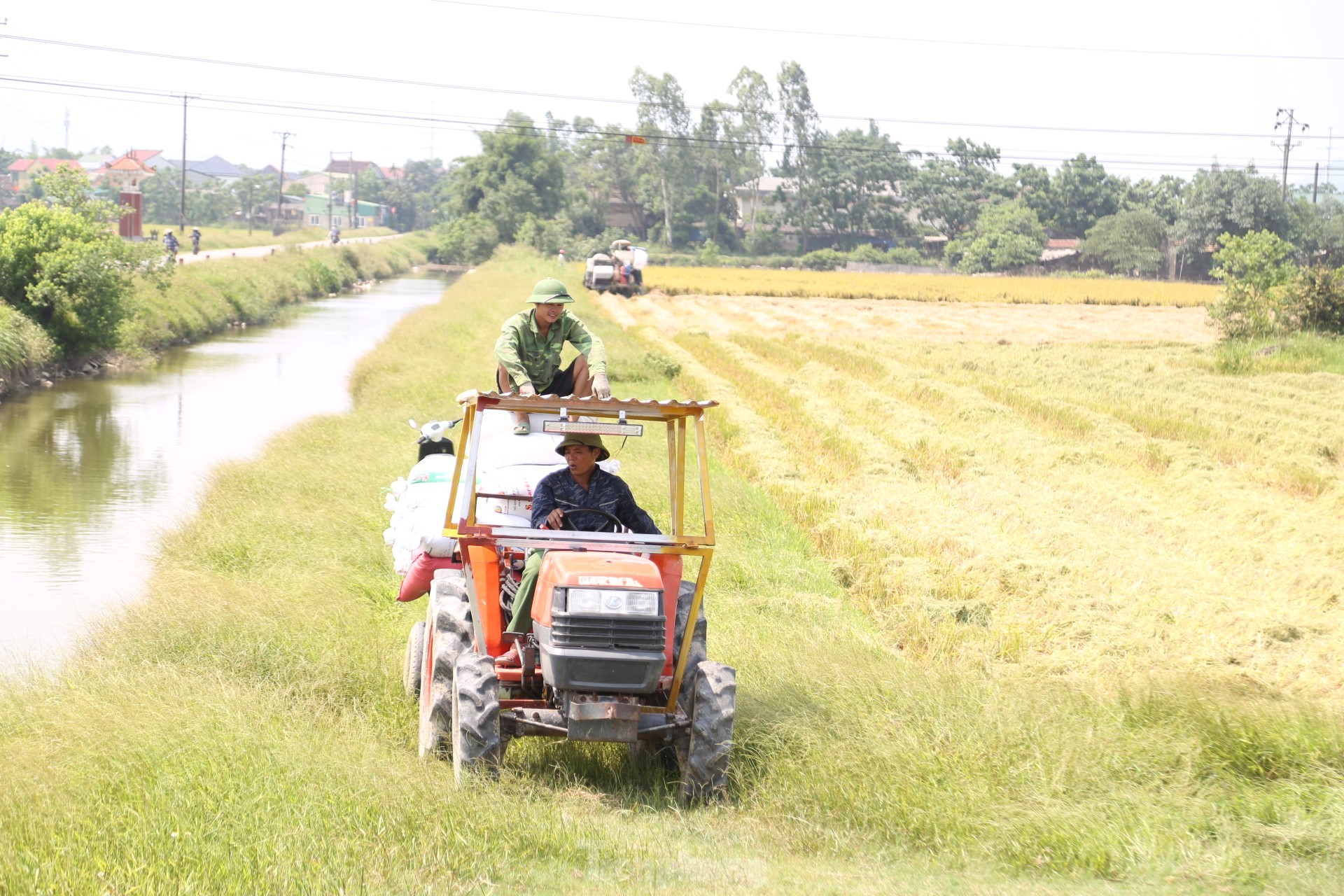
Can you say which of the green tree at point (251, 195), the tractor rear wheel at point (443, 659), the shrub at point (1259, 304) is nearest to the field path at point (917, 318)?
the shrub at point (1259, 304)

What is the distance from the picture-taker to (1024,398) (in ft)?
69.0

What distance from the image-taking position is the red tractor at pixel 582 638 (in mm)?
5344

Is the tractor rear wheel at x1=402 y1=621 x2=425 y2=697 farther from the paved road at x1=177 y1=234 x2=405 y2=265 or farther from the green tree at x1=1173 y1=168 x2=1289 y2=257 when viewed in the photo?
the green tree at x1=1173 y1=168 x2=1289 y2=257

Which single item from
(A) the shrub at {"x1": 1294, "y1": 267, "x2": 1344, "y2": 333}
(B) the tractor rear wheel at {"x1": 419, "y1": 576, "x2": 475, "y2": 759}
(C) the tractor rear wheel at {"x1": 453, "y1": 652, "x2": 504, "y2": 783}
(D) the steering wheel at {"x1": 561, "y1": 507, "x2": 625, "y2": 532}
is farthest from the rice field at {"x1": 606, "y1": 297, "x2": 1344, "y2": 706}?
(A) the shrub at {"x1": 1294, "y1": 267, "x2": 1344, "y2": 333}

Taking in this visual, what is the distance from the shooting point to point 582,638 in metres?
5.32

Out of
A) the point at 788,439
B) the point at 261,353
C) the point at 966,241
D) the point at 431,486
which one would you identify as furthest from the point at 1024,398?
the point at 966,241

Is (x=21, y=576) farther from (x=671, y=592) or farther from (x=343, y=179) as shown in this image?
(x=343, y=179)

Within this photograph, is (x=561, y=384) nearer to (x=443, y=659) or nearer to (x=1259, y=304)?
(x=443, y=659)

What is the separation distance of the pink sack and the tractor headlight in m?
2.21

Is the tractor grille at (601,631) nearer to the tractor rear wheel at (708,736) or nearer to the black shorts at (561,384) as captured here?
the tractor rear wheel at (708,736)

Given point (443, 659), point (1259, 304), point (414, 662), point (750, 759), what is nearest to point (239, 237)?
point (1259, 304)

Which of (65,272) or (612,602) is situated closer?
(612,602)

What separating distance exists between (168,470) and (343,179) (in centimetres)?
17265

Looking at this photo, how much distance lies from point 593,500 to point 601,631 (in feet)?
3.68
